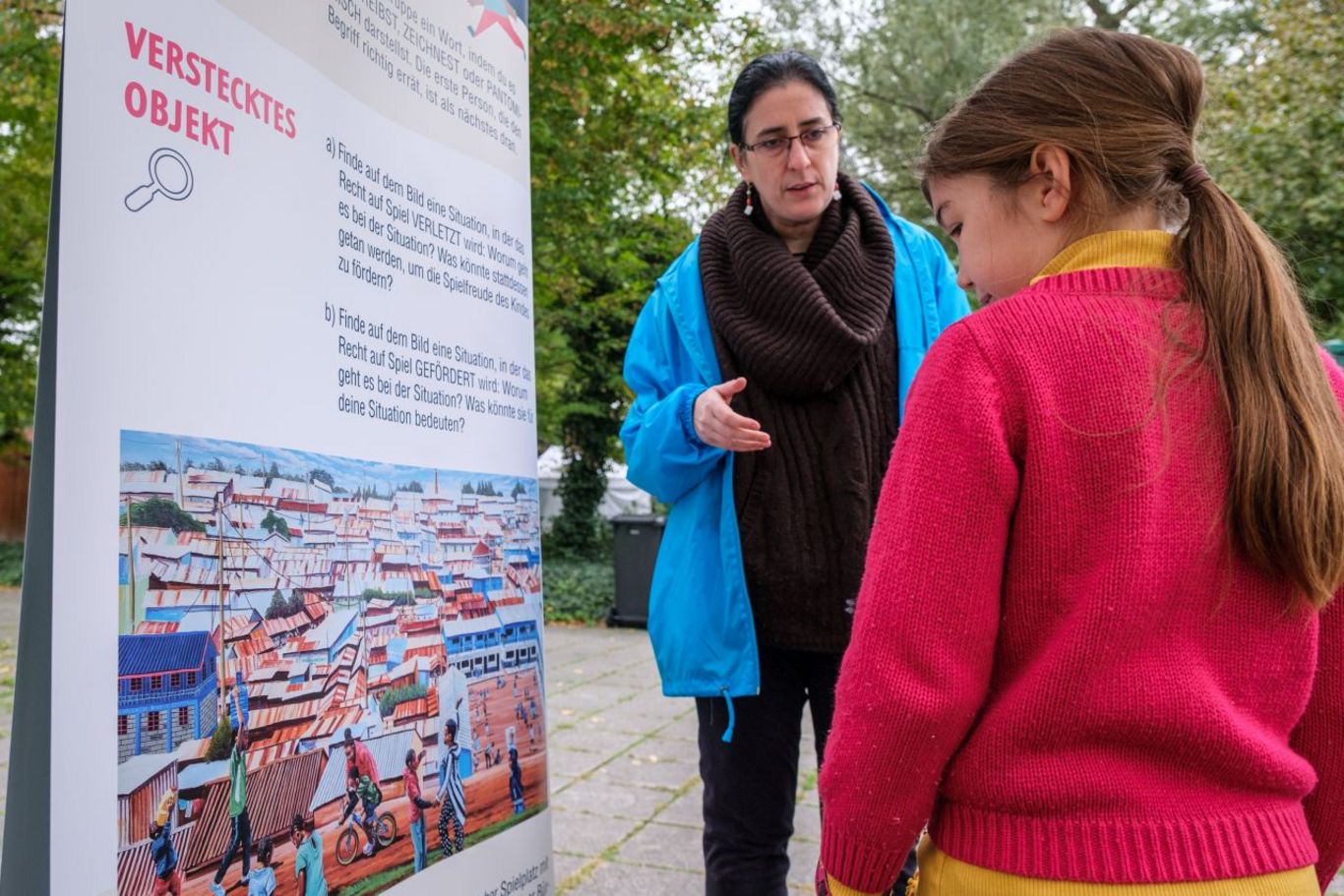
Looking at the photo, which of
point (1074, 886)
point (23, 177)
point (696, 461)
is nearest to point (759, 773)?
point (696, 461)

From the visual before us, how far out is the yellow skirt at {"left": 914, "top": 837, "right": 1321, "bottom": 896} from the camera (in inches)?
42.1

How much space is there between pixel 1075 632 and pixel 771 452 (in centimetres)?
102

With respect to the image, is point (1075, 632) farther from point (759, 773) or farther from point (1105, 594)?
point (759, 773)

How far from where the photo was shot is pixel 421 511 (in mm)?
1720

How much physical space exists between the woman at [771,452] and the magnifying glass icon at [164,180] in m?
0.94

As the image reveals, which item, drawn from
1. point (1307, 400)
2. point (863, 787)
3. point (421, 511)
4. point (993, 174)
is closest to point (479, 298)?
point (421, 511)

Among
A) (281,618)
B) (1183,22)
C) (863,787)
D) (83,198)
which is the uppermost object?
(1183,22)

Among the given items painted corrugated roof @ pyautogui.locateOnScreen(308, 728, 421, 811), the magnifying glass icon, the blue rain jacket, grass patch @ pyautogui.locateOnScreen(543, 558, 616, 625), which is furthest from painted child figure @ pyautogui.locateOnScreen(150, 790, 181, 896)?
grass patch @ pyautogui.locateOnScreen(543, 558, 616, 625)

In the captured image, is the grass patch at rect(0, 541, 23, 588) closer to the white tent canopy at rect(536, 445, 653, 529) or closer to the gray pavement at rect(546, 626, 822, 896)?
the white tent canopy at rect(536, 445, 653, 529)

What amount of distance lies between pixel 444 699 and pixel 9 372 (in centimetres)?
1458

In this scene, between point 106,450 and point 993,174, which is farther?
point 993,174

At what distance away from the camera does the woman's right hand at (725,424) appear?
185cm

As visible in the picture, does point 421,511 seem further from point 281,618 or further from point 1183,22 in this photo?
point 1183,22

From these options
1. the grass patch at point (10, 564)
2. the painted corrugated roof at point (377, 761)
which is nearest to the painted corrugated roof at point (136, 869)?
the painted corrugated roof at point (377, 761)
